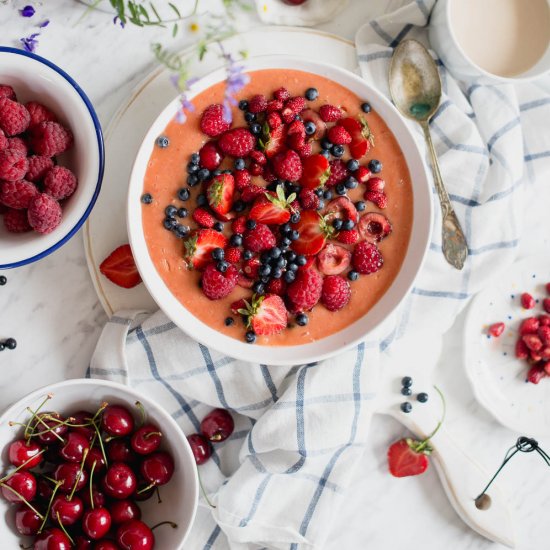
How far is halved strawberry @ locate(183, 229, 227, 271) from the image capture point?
181 centimetres

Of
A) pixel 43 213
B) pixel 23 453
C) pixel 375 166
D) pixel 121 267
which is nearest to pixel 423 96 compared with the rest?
pixel 375 166

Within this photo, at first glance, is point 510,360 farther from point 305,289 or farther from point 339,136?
point 339,136

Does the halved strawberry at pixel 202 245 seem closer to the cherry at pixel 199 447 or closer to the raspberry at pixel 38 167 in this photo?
the raspberry at pixel 38 167

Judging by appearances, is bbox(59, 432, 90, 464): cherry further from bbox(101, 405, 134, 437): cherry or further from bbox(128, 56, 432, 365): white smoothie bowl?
bbox(128, 56, 432, 365): white smoothie bowl

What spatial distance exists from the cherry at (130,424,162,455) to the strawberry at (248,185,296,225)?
0.70 meters

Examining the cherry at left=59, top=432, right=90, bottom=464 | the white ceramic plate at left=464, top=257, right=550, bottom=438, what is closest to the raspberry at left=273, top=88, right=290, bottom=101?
the white ceramic plate at left=464, top=257, right=550, bottom=438

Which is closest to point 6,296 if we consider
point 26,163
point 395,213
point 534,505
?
point 26,163

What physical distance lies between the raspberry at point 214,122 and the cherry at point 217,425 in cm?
88

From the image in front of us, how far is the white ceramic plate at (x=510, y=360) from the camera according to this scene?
218cm

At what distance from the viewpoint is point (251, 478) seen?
2.04 metres

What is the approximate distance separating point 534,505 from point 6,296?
6.27 ft

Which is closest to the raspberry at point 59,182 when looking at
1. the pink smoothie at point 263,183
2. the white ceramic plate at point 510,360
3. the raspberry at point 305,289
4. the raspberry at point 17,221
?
the raspberry at point 17,221

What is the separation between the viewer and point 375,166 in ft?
6.19

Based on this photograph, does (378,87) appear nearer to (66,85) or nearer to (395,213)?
(395,213)
